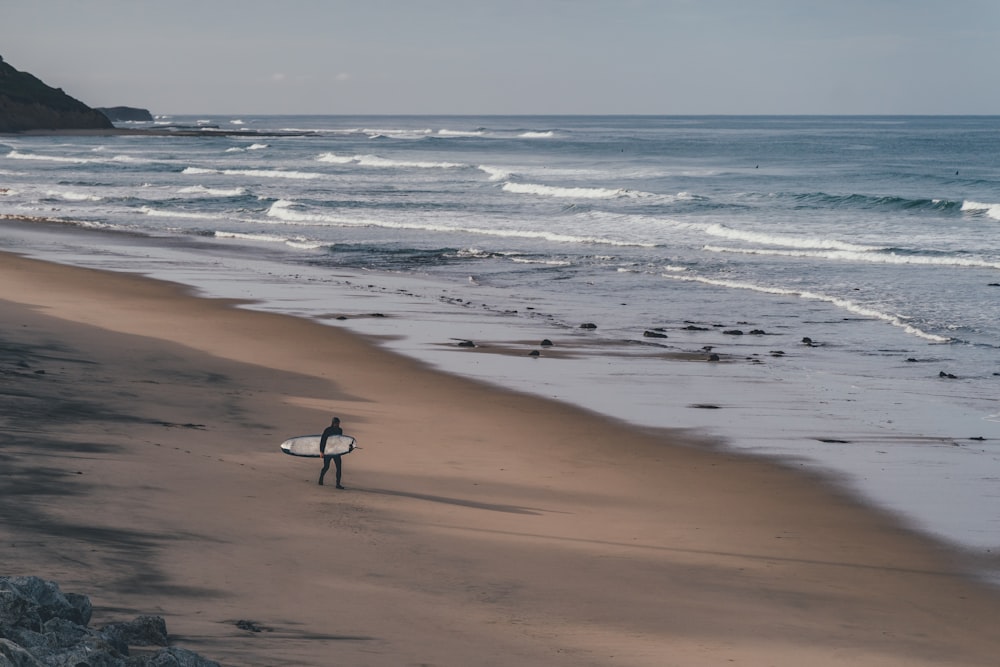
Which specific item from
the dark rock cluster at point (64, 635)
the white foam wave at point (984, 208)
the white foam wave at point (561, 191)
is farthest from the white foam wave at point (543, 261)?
the dark rock cluster at point (64, 635)

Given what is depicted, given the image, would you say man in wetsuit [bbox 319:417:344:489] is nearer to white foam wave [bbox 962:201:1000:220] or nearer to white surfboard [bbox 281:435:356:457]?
white surfboard [bbox 281:435:356:457]

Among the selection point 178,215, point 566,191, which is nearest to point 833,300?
point 178,215

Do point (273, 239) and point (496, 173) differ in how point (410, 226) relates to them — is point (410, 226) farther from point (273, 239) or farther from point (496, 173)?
point (496, 173)

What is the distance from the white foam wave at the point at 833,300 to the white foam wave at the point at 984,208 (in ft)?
75.1

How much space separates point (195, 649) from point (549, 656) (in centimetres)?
227

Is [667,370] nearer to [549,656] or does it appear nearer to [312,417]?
[312,417]

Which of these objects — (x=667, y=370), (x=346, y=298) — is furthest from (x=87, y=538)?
(x=346, y=298)

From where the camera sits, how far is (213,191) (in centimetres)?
5897

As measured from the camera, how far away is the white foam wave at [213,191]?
5688 cm

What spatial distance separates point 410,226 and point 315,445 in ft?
107

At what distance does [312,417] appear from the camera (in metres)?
14.8

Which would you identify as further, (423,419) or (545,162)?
(545,162)
